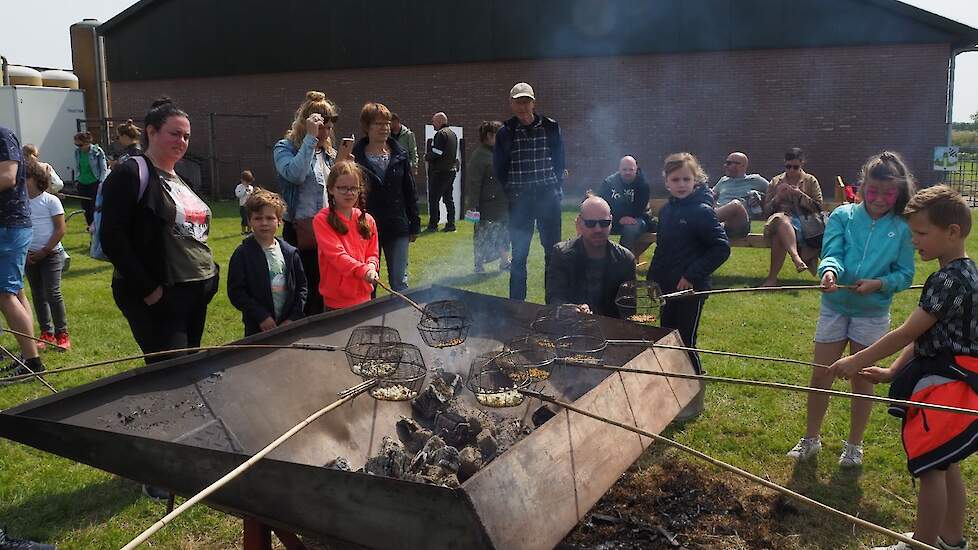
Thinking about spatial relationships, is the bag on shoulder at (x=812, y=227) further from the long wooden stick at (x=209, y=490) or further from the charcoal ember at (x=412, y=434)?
the long wooden stick at (x=209, y=490)

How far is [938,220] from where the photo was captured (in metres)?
3.11

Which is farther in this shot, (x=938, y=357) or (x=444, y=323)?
(x=444, y=323)

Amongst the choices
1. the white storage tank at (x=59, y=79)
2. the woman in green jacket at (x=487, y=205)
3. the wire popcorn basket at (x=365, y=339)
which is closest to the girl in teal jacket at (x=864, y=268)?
the wire popcorn basket at (x=365, y=339)

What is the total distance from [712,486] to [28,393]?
15.3 feet

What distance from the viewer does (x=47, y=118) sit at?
1945cm

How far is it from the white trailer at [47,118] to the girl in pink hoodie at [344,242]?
17.1 m

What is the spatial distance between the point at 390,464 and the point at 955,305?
2.44 metres

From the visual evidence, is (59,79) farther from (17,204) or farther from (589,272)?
(589,272)

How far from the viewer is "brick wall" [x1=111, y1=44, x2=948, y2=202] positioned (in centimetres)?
1592

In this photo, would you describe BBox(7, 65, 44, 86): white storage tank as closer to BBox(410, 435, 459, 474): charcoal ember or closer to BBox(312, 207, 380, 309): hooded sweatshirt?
BBox(312, 207, 380, 309): hooded sweatshirt

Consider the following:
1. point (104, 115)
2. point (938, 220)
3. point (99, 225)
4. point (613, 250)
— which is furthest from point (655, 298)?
point (104, 115)

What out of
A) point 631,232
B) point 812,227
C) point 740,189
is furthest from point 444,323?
point 740,189

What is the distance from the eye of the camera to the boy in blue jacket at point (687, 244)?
4645 mm

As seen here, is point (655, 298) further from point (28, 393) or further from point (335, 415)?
point (28, 393)
